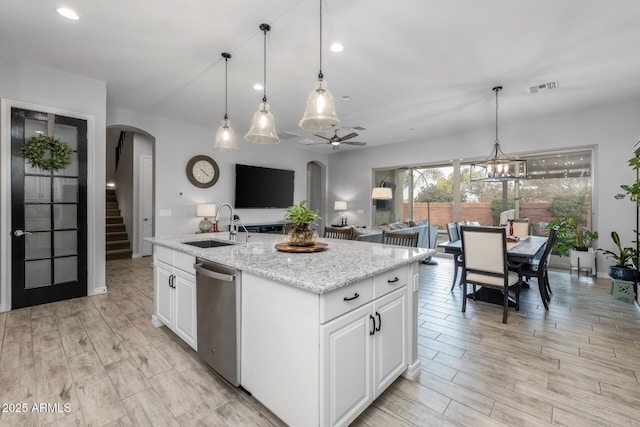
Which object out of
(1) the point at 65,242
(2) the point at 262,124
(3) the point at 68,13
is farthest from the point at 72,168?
(2) the point at 262,124

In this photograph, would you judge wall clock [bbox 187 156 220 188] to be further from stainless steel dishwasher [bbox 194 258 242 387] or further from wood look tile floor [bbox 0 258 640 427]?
stainless steel dishwasher [bbox 194 258 242 387]

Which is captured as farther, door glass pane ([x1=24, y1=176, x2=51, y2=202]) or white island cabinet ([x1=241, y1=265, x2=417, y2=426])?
door glass pane ([x1=24, y1=176, x2=51, y2=202])

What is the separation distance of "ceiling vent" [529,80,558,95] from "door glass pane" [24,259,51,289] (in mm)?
6708

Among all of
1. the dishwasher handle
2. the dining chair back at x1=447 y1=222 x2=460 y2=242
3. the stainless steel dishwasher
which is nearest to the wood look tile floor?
the stainless steel dishwasher

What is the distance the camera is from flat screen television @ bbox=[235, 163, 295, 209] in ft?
21.8

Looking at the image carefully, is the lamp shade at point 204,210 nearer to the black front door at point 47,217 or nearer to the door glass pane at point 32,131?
the black front door at point 47,217

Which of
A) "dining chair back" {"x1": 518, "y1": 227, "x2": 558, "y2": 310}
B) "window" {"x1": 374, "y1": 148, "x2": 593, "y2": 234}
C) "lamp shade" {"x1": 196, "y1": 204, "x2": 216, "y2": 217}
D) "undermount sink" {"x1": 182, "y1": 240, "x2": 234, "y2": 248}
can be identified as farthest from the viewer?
"lamp shade" {"x1": 196, "y1": 204, "x2": 216, "y2": 217}

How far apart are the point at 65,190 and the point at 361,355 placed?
411 centimetres

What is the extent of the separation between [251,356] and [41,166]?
3.61 meters

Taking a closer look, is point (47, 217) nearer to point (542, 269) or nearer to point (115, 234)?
point (115, 234)

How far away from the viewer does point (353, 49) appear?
2996 millimetres

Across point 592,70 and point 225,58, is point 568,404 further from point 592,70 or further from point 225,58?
point 225,58

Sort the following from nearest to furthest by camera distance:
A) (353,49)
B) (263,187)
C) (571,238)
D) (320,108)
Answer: (320,108)
(353,49)
(571,238)
(263,187)

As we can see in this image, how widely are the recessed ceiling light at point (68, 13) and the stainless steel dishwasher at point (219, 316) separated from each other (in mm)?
2455
